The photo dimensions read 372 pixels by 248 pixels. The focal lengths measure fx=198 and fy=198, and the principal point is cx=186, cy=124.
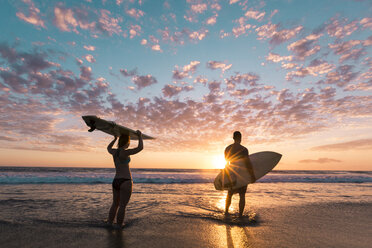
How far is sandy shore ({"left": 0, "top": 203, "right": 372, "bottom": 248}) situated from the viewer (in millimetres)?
3445

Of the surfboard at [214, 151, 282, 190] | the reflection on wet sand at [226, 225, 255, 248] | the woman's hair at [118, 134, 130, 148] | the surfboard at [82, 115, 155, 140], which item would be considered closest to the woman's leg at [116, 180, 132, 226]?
the woman's hair at [118, 134, 130, 148]

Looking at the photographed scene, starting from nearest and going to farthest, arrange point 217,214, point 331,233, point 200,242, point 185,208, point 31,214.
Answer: point 200,242 < point 331,233 < point 31,214 < point 217,214 < point 185,208

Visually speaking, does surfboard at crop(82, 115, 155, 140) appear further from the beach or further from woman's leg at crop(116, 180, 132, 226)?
the beach

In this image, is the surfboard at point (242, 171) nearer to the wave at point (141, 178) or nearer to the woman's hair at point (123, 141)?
the woman's hair at point (123, 141)

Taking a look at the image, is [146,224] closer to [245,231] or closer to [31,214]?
[245,231]

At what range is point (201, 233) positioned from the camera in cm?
402

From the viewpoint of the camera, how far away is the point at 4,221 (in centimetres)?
460

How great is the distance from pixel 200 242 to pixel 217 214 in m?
2.35

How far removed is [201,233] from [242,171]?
2.00 m

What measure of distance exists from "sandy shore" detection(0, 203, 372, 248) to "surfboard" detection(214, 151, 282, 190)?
36.8 inches

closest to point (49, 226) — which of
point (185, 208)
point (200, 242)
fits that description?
point (200, 242)

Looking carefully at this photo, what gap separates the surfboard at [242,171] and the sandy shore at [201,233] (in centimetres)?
93

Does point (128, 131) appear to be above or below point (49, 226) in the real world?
above

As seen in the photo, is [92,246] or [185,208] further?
[185,208]
